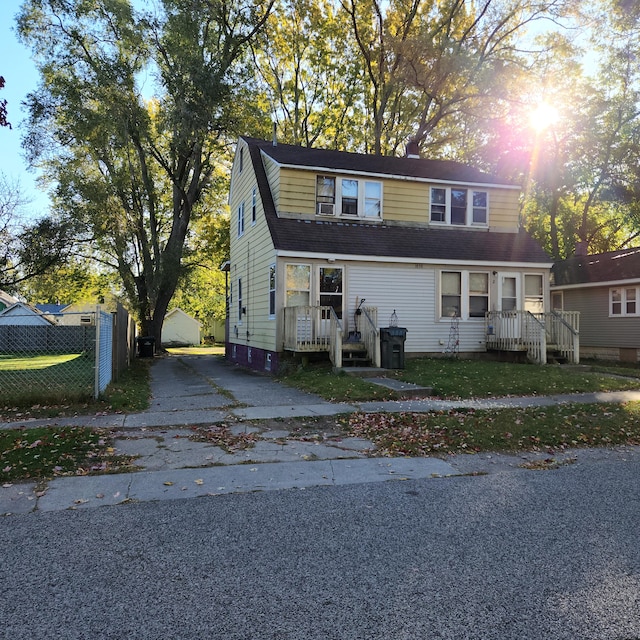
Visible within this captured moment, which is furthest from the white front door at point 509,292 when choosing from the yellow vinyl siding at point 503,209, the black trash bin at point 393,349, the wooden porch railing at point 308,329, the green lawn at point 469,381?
the wooden porch railing at point 308,329

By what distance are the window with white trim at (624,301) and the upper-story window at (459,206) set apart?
23.3ft

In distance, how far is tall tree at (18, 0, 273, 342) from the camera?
23.9 metres

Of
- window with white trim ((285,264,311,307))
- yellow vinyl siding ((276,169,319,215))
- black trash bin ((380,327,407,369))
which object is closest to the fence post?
window with white trim ((285,264,311,307))

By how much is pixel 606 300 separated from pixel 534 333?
27.9ft

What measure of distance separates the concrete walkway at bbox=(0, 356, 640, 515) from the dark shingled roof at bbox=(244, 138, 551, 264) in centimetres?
632

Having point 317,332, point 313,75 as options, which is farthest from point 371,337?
point 313,75

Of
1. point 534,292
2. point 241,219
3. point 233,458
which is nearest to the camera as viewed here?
point 233,458

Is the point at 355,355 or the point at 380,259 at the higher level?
the point at 380,259

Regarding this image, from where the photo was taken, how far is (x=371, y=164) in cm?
1784

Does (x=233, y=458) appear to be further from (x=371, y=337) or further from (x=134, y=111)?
(x=134, y=111)

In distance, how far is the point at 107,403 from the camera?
870 centimetres

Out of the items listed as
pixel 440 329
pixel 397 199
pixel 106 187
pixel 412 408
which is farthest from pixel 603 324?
pixel 106 187

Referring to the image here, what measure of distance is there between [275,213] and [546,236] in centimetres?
2737

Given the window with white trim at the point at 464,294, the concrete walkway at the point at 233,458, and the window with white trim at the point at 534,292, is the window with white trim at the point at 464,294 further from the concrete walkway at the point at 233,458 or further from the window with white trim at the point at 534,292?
the concrete walkway at the point at 233,458
